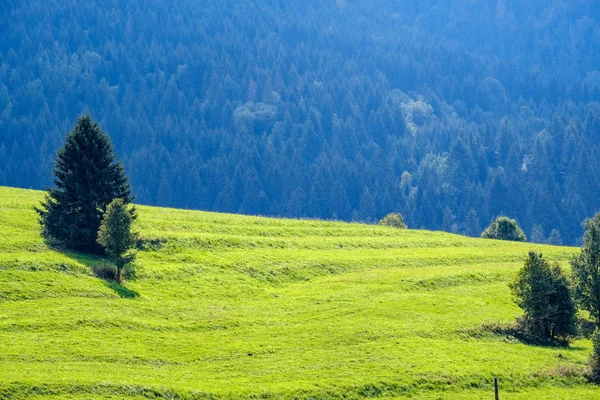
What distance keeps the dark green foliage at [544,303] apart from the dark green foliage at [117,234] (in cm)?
3682

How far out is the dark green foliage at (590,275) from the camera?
79625 millimetres

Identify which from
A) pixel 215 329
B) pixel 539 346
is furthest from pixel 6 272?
pixel 539 346

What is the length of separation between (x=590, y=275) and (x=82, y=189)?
164 ft

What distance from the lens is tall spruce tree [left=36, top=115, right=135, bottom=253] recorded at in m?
84.6

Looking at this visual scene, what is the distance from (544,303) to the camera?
77625 millimetres

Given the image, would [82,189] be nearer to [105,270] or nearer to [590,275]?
[105,270]

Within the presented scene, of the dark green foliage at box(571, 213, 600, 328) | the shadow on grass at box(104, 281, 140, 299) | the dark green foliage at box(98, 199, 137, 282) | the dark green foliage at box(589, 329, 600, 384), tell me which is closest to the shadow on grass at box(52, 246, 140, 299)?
the shadow on grass at box(104, 281, 140, 299)

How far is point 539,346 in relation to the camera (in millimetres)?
76938

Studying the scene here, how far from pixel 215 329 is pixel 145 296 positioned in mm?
8768

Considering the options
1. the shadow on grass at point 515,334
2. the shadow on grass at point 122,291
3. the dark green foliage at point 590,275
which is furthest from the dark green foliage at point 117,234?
the dark green foliage at point 590,275

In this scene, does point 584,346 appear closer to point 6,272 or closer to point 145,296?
point 145,296

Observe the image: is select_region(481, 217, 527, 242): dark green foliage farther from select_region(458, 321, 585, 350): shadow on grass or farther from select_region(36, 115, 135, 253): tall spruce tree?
select_region(36, 115, 135, 253): tall spruce tree

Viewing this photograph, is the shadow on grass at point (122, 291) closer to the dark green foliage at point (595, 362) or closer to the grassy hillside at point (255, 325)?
the grassy hillside at point (255, 325)

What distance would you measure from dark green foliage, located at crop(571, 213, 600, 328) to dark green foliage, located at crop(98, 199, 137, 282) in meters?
42.1
